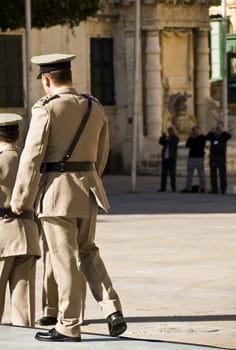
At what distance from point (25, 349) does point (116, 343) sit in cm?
73

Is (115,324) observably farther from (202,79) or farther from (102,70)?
(202,79)

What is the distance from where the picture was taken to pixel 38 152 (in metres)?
11.1

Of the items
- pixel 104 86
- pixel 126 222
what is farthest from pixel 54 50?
pixel 126 222

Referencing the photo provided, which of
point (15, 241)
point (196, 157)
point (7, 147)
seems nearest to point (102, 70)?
point (196, 157)

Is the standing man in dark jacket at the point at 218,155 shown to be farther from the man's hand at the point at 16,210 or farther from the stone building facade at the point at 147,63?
the man's hand at the point at 16,210

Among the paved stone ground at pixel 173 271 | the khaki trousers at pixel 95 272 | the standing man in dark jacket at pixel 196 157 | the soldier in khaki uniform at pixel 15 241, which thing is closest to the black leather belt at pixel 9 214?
the soldier in khaki uniform at pixel 15 241

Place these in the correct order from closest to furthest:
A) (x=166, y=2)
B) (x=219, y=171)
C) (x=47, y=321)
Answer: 1. (x=47, y=321)
2. (x=219, y=171)
3. (x=166, y=2)

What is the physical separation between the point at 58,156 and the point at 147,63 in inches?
1452

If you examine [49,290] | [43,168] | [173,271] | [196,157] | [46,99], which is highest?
[46,99]

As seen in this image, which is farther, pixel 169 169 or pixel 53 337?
pixel 169 169

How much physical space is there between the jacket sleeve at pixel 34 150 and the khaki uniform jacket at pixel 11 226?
0.77 metres

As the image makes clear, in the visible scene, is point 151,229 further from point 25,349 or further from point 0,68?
point 0,68

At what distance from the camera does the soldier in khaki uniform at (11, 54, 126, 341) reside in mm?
11141

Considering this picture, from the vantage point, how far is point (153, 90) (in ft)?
157
